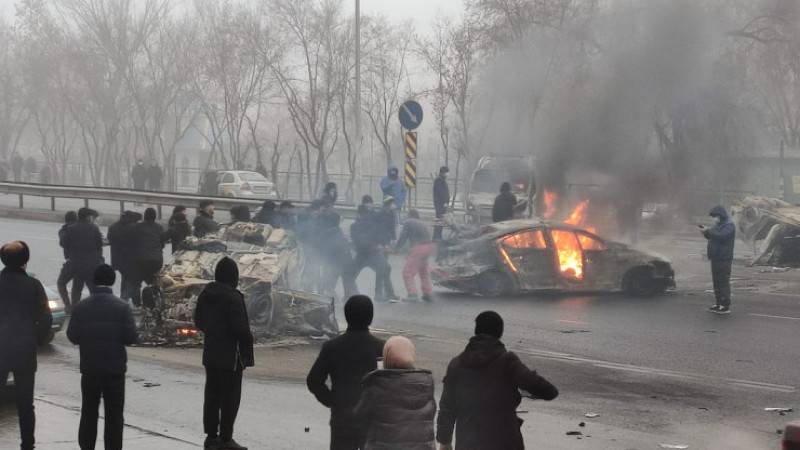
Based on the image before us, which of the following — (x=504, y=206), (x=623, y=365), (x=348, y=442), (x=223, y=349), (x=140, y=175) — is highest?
(x=140, y=175)

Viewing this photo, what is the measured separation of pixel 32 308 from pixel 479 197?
2513 cm

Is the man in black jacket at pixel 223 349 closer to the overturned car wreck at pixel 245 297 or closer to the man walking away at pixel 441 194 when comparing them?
the overturned car wreck at pixel 245 297

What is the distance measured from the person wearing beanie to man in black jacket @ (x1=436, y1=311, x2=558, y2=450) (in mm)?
606

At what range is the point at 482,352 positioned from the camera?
→ 6.01m

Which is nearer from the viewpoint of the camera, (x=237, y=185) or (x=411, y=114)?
(x=411, y=114)

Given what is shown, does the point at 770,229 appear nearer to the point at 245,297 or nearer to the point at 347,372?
the point at 245,297

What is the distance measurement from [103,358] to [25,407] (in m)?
0.70

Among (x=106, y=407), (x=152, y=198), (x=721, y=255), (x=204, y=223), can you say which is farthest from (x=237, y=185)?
(x=106, y=407)

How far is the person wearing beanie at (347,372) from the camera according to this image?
648 centimetres

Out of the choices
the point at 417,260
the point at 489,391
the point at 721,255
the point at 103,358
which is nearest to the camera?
the point at 489,391

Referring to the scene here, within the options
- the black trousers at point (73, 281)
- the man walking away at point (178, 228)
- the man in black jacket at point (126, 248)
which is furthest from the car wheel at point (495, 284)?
the black trousers at point (73, 281)

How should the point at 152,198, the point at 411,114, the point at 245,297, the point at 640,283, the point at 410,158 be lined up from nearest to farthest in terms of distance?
the point at 245,297
the point at 640,283
the point at 411,114
the point at 410,158
the point at 152,198

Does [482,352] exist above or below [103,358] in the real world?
above

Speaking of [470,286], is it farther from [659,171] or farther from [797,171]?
[797,171]
